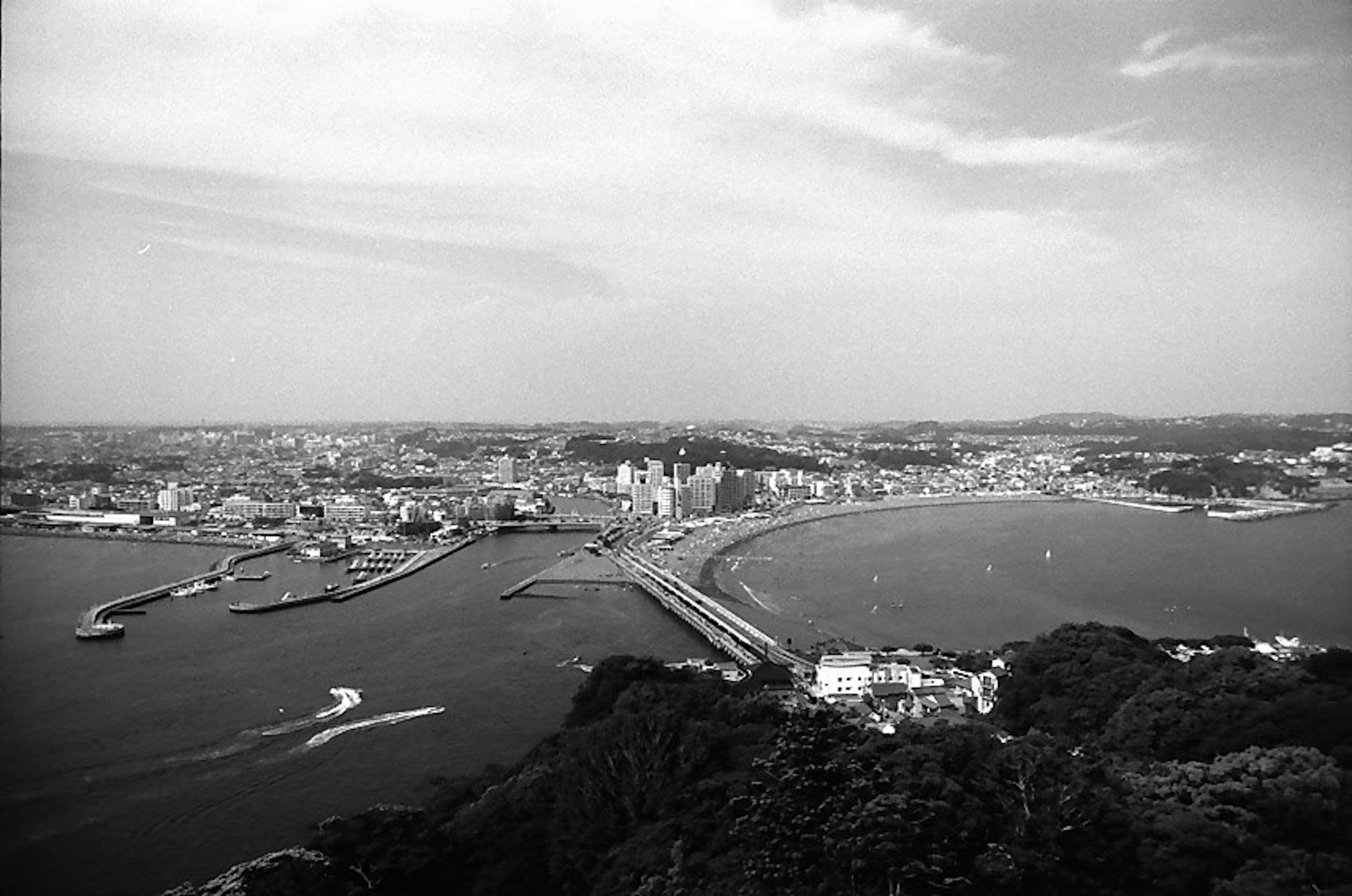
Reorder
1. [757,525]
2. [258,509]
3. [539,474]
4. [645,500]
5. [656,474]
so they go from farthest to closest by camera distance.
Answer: [539,474] → [656,474] → [645,500] → [757,525] → [258,509]

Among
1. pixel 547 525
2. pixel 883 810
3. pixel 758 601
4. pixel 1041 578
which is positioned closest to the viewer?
pixel 883 810

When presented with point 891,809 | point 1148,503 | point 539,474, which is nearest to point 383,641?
point 891,809

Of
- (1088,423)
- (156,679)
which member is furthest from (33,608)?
(1088,423)

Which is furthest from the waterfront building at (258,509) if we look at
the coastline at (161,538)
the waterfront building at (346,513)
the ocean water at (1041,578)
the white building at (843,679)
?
the white building at (843,679)

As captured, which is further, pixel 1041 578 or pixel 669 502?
pixel 669 502

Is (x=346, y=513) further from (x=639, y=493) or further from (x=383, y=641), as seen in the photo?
(x=383, y=641)

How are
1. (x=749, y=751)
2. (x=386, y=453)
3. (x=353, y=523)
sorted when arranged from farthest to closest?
(x=386, y=453) → (x=353, y=523) → (x=749, y=751)

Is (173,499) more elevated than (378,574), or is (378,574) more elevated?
(173,499)

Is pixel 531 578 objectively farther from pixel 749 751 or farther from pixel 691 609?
pixel 749 751
